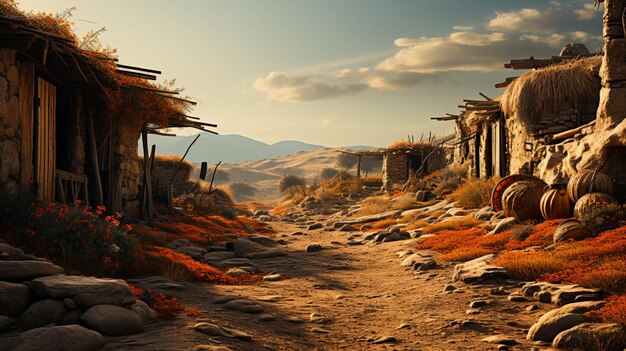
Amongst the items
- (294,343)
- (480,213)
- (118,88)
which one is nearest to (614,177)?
(480,213)

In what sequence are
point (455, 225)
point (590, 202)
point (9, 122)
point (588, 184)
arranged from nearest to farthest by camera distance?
1. point (9, 122)
2. point (590, 202)
3. point (588, 184)
4. point (455, 225)

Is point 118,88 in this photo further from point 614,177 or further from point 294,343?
point 614,177

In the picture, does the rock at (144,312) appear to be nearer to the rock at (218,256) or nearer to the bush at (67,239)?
the bush at (67,239)

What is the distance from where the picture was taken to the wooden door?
964cm

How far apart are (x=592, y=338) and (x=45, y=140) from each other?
937 cm

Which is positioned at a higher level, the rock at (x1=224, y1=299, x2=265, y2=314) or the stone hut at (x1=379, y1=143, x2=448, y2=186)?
the stone hut at (x1=379, y1=143, x2=448, y2=186)

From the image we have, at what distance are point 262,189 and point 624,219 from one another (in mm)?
58234

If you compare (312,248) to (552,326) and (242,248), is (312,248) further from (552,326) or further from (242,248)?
(552,326)

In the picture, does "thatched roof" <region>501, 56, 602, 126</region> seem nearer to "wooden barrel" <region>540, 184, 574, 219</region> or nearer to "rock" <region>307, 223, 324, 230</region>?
"wooden barrel" <region>540, 184, 574, 219</region>

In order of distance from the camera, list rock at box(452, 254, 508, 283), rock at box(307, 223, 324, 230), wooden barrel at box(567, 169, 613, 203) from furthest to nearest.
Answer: rock at box(307, 223, 324, 230) < wooden barrel at box(567, 169, 613, 203) < rock at box(452, 254, 508, 283)

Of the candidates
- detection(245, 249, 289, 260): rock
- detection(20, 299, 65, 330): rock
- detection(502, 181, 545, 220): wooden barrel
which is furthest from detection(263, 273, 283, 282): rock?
detection(502, 181, 545, 220): wooden barrel

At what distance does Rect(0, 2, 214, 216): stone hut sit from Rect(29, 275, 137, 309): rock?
3795mm

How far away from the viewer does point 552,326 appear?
5637 mm

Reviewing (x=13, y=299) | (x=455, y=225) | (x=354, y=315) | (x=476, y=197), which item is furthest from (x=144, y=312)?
(x=476, y=197)
